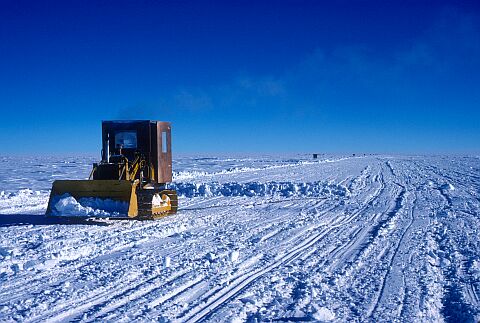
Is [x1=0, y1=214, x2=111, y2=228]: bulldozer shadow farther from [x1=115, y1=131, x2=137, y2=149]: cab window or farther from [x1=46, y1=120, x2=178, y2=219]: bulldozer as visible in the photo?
[x1=115, y1=131, x2=137, y2=149]: cab window

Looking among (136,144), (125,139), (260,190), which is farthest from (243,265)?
(260,190)

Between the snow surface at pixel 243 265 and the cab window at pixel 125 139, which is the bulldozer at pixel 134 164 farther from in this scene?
the snow surface at pixel 243 265

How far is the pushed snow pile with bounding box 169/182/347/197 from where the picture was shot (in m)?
17.6

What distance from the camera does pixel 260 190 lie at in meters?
18.6

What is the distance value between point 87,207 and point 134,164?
168 cm

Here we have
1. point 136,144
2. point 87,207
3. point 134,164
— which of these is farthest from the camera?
point 136,144

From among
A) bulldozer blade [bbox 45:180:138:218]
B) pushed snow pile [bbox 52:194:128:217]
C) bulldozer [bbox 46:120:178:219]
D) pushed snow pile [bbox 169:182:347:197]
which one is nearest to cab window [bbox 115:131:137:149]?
bulldozer [bbox 46:120:178:219]

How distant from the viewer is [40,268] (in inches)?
266

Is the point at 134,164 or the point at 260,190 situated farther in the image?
the point at 260,190

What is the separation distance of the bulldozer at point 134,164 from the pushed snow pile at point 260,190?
5281 millimetres

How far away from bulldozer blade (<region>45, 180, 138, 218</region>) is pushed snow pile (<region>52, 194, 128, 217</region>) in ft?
0.31

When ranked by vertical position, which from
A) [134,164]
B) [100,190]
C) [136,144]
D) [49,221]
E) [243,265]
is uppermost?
[136,144]

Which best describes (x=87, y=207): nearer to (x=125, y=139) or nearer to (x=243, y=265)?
(x=125, y=139)

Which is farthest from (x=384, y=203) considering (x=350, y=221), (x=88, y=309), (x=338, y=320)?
(x=88, y=309)
